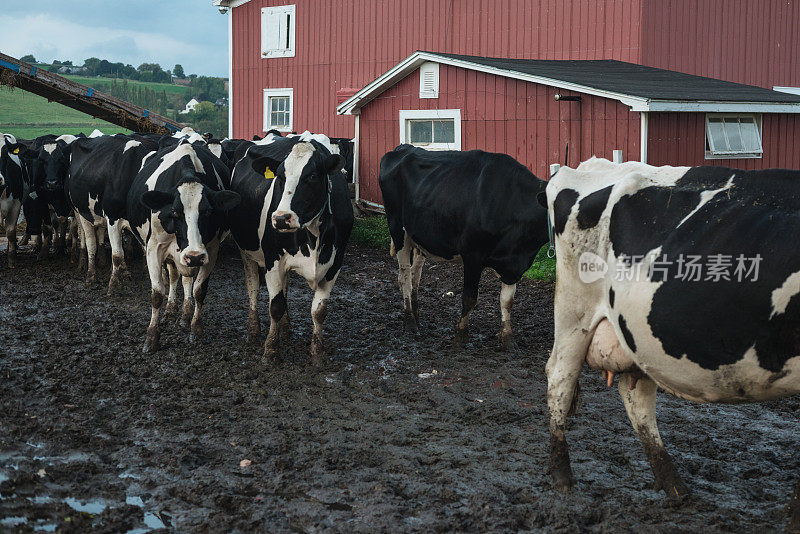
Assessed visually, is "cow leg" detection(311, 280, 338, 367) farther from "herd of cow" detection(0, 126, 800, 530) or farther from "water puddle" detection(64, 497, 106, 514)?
"water puddle" detection(64, 497, 106, 514)

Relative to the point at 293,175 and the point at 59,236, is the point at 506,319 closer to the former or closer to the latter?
the point at 293,175

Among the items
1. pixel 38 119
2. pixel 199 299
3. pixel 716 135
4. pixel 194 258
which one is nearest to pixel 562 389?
pixel 194 258

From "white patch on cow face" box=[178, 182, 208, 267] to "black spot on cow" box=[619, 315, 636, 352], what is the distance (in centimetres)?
453

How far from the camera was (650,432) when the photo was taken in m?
Answer: 5.02

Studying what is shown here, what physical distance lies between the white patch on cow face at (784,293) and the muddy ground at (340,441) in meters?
1.27

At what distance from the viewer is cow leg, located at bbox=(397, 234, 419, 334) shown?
9.52 m

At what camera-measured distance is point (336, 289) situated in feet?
39.0

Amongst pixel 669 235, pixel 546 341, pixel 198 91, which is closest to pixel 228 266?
pixel 546 341

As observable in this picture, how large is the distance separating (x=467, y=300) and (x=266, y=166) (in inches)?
97.2

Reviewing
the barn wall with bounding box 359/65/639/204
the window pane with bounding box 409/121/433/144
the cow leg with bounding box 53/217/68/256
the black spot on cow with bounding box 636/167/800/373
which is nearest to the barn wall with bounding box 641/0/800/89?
the barn wall with bounding box 359/65/639/204

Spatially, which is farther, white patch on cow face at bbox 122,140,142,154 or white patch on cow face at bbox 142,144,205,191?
white patch on cow face at bbox 122,140,142,154

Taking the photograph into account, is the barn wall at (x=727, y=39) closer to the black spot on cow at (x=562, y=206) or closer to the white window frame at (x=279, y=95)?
the white window frame at (x=279, y=95)

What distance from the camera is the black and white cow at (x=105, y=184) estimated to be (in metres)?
10.2

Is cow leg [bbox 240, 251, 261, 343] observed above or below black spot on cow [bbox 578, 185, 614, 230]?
below
